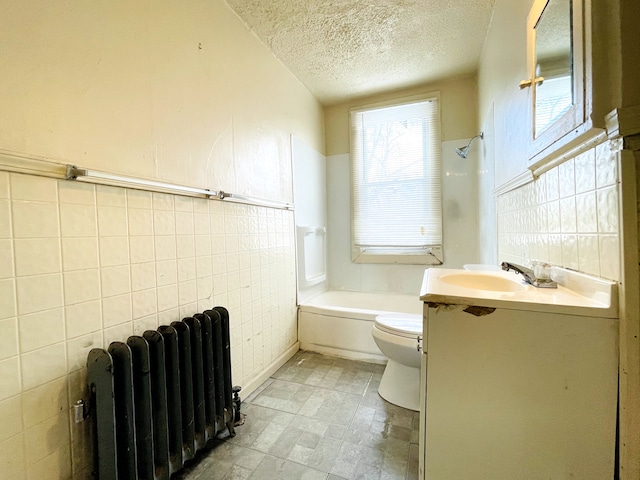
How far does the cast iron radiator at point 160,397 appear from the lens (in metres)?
0.90

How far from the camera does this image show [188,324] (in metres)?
1.22

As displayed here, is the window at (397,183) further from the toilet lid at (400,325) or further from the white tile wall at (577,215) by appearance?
the white tile wall at (577,215)

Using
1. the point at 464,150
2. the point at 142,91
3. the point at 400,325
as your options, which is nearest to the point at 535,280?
the point at 400,325

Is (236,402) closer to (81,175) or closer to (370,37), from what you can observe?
(81,175)

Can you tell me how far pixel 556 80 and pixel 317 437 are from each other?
175 cm

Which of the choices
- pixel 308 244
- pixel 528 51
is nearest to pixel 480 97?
pixel 528 51

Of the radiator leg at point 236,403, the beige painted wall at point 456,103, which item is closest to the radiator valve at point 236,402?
the radiator leg at point 236,403

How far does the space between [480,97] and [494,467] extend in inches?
102

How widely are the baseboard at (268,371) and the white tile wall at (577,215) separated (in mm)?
1668

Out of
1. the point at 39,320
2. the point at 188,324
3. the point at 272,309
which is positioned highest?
the point at 39,320

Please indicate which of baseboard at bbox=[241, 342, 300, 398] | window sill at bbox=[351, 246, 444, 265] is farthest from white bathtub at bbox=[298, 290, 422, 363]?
window sill at bbox=[351, 246, 444, 265]

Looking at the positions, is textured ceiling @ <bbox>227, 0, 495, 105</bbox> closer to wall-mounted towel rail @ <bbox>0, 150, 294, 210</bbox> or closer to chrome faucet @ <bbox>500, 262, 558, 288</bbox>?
wall-mounted towel rail @ <bbox>0, 150, 294, 210</bbox>

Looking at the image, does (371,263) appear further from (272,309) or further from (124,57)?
(124,57)

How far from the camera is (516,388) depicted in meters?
0.75
